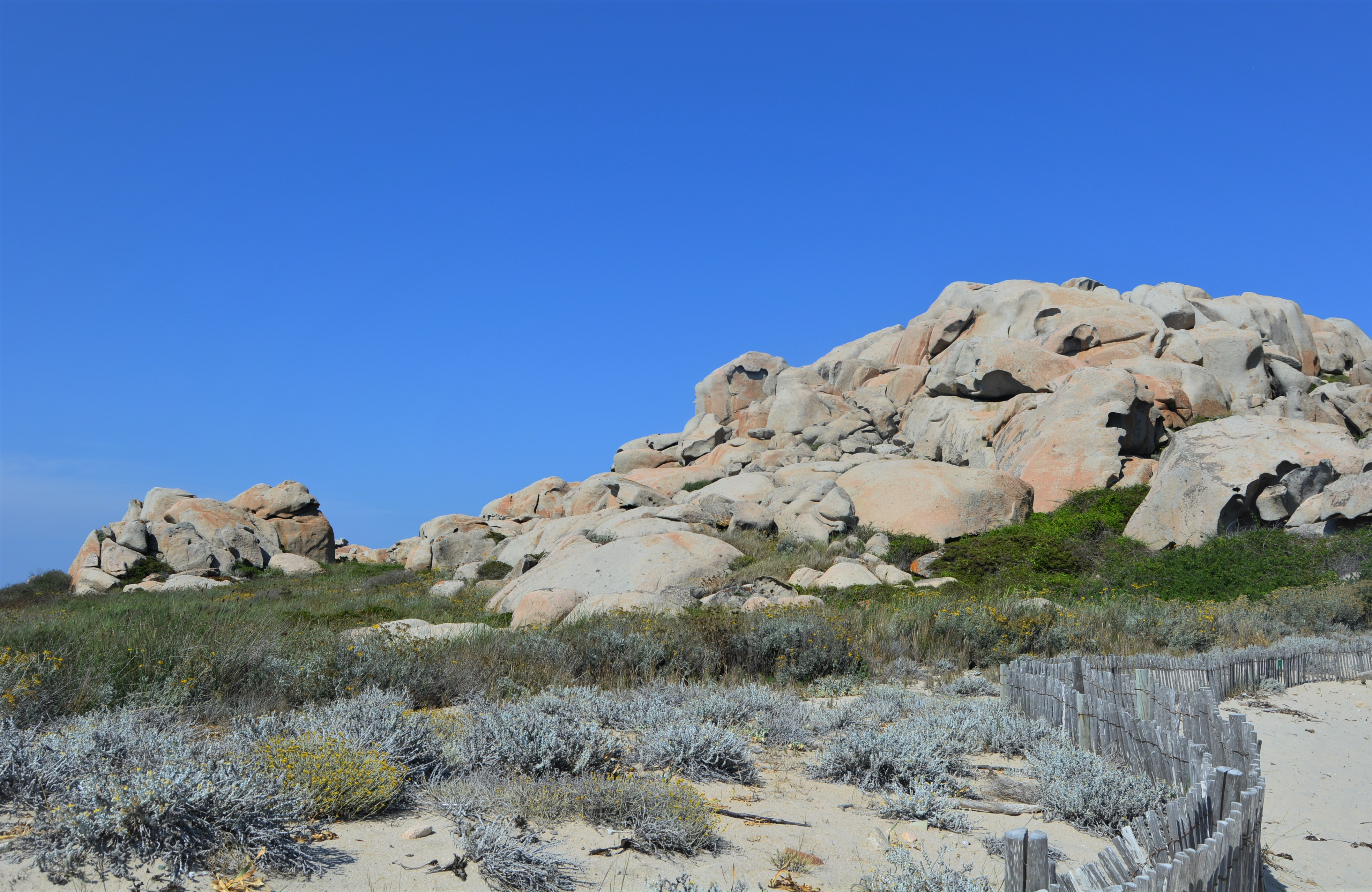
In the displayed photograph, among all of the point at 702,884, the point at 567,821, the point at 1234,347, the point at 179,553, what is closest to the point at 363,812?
the point at 567,821

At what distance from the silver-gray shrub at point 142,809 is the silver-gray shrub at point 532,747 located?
54.6 inches

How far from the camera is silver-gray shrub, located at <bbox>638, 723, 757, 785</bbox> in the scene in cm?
588

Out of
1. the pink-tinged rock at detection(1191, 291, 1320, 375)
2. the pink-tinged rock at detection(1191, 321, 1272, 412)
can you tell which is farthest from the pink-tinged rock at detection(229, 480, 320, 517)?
the pink-tinged rock at detection(1191, 291, 1320, 375)

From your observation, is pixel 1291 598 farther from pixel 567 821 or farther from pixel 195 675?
pixel 195 675

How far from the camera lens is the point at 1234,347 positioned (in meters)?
37.9

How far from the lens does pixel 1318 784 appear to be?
6.89 meters

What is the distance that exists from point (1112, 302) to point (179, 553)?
44.8 meters

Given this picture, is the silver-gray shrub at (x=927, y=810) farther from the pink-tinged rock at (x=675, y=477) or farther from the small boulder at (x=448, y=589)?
the pink-tinged rock at (x=675, y=477)

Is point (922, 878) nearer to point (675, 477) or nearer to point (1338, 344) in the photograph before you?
point (675, 477)

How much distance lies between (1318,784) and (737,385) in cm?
5544

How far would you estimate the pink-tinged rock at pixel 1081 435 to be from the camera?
1071 inches

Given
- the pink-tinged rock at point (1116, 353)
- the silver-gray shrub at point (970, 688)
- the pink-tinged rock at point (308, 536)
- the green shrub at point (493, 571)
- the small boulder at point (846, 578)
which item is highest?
the pink-tinged rock at point (1116, 353)

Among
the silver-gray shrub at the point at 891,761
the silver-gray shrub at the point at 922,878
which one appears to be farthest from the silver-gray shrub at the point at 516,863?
the silver-gray shrub at the point at 891,761

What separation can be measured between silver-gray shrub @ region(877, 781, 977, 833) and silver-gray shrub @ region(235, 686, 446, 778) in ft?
9.24
